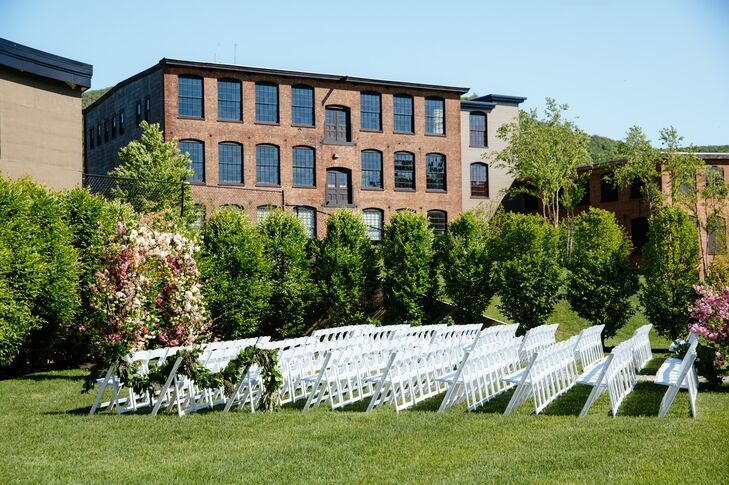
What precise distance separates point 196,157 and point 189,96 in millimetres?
2906

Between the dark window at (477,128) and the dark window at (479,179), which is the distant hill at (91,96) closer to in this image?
the dark window at (477,128)

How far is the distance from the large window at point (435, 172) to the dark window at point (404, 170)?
2.85 ft

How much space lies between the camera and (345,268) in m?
26.4

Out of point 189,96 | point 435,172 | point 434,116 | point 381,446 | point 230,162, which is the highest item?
point 189,96

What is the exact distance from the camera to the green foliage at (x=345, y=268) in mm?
26078

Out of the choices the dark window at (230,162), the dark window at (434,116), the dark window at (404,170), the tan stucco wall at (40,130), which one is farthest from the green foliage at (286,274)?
the dark window at (434,116)

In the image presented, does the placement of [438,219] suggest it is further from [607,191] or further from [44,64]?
[44,64]

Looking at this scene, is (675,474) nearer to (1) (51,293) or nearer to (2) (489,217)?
(1) (51,293)

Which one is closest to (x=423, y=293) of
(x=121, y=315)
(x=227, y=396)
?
(x=121, y=315)

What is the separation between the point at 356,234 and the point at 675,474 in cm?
2003

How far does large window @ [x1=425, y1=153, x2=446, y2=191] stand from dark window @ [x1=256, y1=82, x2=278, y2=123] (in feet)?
29.9

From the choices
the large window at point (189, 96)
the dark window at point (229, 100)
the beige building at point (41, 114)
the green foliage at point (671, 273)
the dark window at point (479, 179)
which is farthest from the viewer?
the dark window at point (479, 179)

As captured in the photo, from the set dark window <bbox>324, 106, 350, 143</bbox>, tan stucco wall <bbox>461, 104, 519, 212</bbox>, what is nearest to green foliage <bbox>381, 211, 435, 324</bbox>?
dark window <bbox>324, 106, 350, 143</bbox>

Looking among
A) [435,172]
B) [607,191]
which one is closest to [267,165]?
[435,172]
